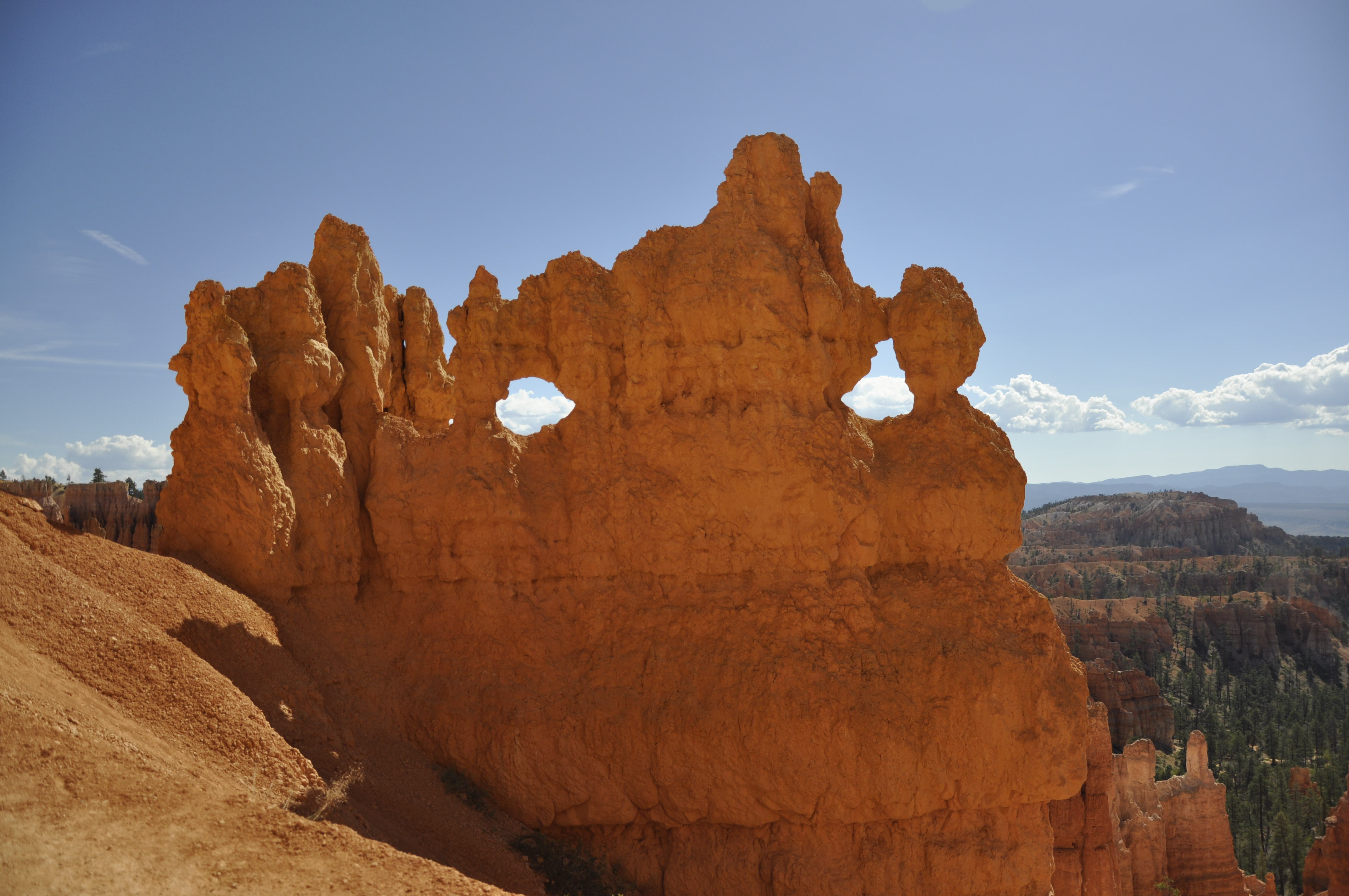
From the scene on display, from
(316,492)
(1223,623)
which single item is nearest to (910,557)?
(316,492)

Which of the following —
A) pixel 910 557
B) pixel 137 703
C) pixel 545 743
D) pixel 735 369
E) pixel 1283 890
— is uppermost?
pixel 735 369

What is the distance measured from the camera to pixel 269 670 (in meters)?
11.6

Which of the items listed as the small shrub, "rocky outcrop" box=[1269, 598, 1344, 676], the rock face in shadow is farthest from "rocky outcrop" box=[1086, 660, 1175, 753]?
the small shrub

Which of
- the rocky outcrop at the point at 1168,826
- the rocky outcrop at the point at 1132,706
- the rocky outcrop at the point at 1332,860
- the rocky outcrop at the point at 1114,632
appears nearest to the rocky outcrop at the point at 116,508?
the rocky outcrop at the point at 1168,826

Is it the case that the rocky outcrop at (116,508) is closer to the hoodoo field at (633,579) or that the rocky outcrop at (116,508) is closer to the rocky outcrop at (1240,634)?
the hoodoo field at (633,579)

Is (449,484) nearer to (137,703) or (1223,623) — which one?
(137,703)

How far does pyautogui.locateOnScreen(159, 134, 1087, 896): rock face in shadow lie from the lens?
1238 centimetres

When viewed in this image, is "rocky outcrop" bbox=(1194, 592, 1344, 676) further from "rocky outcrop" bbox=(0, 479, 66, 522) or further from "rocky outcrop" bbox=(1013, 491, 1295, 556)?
"rocky outcrop" bbox=(0, 479, 66, 522)

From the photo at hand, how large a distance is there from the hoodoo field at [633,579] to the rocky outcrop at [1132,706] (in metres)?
32.7

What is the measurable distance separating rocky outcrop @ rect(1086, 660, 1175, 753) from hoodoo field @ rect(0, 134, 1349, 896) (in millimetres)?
32749

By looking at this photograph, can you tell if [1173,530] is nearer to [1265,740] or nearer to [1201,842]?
[1265,740]

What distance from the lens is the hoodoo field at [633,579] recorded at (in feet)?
39.1

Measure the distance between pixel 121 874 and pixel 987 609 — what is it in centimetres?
1103

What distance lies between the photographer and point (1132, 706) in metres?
44.7
